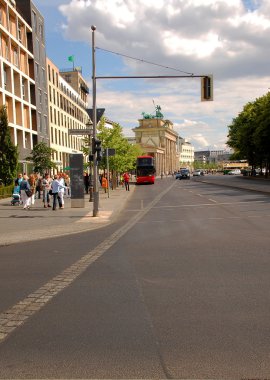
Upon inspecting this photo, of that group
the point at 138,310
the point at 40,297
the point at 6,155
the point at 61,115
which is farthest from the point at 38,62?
the point at 138,310

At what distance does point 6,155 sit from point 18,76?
1561 centimetres

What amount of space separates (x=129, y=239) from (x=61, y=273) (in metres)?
3.89

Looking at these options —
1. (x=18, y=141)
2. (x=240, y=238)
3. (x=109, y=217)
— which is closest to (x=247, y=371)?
(x=240, y=238)

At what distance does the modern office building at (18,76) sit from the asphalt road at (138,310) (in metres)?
33.2

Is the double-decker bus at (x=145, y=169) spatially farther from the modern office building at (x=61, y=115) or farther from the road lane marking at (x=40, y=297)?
the road lane marking at (x=40, y=297)

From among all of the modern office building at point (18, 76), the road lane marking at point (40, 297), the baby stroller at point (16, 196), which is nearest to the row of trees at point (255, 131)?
the modern office building at point (18, 76)

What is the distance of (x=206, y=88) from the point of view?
17094mm

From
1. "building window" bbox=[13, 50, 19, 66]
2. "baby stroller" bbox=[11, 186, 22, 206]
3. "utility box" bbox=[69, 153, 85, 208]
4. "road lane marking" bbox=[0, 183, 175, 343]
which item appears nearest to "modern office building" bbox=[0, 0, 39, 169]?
"building window" bbox=[13, 50, 19, 66]

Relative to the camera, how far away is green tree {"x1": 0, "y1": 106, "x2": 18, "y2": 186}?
114 feet

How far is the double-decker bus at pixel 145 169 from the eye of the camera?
57.8m

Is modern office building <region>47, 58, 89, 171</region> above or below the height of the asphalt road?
above

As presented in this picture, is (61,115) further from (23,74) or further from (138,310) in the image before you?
(138,310)

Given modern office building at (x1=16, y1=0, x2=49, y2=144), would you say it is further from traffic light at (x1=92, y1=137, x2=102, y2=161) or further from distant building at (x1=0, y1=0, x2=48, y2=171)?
traffic light at (x1=92, y1=137, x2=102, y2=161)

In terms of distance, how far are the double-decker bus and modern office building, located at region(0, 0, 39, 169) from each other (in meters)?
14.5
